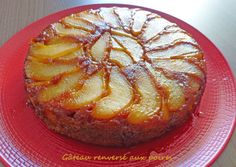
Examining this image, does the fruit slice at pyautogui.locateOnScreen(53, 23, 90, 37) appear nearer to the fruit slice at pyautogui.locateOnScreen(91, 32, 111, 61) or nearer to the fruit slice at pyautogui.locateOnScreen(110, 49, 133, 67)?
the fruit slice at pyautogui.locateOnScreen(91, 32, 111, 61)

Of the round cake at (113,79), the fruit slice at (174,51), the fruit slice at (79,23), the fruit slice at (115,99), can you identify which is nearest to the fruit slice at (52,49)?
the round cake at (113,79)

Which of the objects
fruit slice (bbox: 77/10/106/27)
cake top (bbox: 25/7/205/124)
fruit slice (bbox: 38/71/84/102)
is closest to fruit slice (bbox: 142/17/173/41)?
cake top (bbox: 25/7/205/124)

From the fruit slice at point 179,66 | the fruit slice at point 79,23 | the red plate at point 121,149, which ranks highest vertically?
the fruit slice at point 79,23

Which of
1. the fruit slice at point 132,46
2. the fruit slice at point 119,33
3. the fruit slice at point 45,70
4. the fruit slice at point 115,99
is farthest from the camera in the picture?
the fruit slice at point 119,33

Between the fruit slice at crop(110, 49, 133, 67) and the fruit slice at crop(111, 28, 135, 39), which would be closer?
the fruit slice at crop(110, 49, 133, 67)

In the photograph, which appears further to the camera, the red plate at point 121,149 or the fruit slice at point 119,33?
the fruit slice at point 119,33

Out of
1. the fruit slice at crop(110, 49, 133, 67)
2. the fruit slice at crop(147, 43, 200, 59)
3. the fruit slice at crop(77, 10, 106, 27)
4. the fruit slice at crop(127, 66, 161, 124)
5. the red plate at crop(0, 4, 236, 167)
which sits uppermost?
the fruit slice at crop(77, 10, 106, 27)

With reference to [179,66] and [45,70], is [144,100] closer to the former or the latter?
[179,66]

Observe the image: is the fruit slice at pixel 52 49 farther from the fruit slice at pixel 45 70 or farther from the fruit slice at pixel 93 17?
the fruit slice at pixel 93 17
